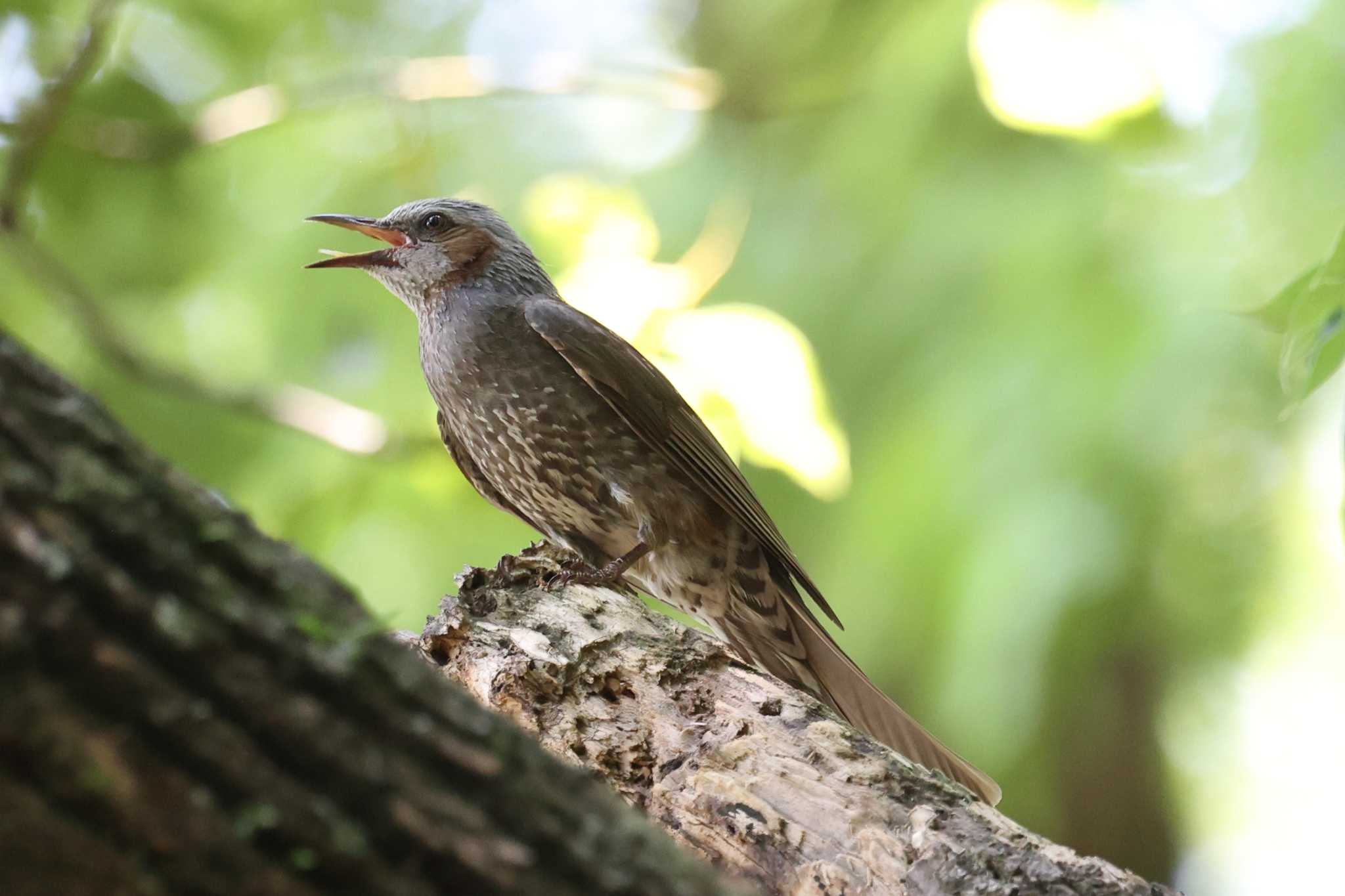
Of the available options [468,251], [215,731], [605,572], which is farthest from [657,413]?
[215,731]

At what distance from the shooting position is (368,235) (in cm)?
396

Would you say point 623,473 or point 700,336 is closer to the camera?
point 700,336

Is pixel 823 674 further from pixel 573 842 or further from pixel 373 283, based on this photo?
pixel 373 283

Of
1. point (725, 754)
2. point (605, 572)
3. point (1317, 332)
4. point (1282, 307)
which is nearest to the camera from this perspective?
point (1317, 332)

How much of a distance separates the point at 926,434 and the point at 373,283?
224 centimetres

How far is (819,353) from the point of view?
482cm

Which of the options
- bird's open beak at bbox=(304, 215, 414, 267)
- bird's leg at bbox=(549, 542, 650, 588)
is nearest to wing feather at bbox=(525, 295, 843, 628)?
bird's leg at bbox=(549, 542, 650, 588)

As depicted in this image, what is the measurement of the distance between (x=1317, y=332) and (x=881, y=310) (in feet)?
10.5

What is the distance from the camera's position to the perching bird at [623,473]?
330 centimetres

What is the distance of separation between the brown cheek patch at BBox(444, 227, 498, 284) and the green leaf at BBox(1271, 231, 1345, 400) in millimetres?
2651

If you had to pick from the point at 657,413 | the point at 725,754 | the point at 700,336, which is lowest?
the point at 725,754

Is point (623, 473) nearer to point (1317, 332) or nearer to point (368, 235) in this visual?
point (368, 235)

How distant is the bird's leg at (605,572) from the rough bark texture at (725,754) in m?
0.04

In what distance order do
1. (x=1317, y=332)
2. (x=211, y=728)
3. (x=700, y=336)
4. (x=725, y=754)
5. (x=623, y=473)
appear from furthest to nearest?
(x=623, y=473) < (x=700, y=336) < (x=725, y=754) < (x=1317, y=332) < (x=211, y=728)
